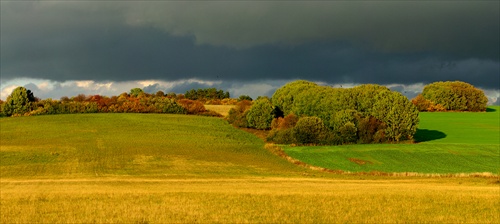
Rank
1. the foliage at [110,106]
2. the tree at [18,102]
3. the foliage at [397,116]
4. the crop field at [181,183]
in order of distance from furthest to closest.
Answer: the foliage at [110,106]
the tree at [18,102]
the foliage at [397,116]
the crop field at [181,183]

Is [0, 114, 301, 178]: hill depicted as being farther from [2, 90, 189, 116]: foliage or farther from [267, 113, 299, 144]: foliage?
[2, 90, 189, 116]: foliage

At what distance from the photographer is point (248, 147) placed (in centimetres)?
9481

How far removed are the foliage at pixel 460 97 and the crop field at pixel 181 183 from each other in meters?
80.3

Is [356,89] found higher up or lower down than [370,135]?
higher up

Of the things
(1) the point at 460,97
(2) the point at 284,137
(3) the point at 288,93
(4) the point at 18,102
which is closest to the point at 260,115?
(3) the point at 288,93

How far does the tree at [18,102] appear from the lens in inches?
4929

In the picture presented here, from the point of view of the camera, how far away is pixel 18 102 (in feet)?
416

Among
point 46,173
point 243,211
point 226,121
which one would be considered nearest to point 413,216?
point 243,211

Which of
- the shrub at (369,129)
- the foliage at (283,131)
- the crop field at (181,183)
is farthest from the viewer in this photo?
the foliage at (283,131)

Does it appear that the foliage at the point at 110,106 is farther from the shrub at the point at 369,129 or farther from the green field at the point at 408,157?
the green field at the point at 408,157

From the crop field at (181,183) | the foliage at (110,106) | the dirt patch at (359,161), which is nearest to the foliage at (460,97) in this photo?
the crop field at (181,183)

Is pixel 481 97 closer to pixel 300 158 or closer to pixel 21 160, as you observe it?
pixel 300 158

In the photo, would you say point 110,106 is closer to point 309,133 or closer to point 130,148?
point 130,148

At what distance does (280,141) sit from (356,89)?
84.3ft
